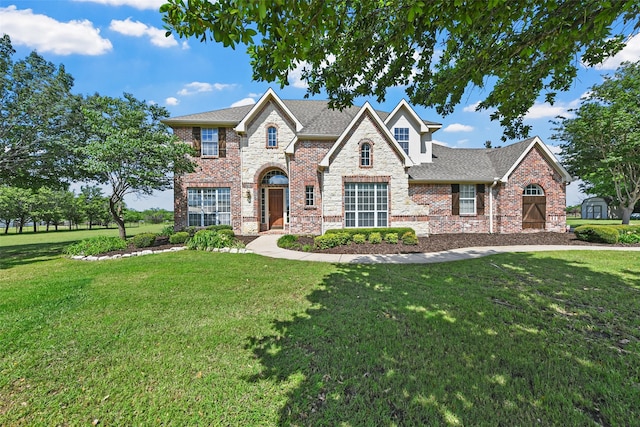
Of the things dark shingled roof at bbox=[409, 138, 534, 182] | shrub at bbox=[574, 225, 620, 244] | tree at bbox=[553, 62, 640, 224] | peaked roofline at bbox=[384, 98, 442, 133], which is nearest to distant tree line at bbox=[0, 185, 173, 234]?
peaked roofline at bbox=[384, 98, 442, 133]

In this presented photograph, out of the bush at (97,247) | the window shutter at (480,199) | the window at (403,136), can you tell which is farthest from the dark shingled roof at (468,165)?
the bush at (97,247)

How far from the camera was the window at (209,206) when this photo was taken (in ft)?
54.6

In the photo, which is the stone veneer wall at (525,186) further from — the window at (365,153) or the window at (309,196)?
the window at (309,196)

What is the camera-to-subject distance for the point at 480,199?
54.0 feet

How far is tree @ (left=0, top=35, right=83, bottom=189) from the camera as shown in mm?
11352

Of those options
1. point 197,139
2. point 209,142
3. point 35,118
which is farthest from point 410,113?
point 35,118

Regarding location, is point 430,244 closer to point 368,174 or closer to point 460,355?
point 368,174

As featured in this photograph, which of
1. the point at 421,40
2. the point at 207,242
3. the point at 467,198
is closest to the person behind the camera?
the point at 421,40

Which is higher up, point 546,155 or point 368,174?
point 546,155

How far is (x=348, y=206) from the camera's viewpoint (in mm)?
13805

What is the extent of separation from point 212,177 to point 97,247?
7.39m

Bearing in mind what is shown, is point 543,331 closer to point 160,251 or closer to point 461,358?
point 461,358

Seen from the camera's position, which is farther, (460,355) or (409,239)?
(409,239)

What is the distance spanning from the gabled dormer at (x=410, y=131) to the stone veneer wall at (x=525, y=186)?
548cm
